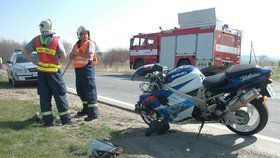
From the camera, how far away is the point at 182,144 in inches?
224

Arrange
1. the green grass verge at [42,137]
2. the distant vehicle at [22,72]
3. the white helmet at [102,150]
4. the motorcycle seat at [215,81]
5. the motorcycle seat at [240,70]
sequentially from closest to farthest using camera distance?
1. the white helmet at [102,150]
2. the green grass verge at [42,137]
3. the motorcycle seat at [240,70]
4. the motorcycle seat at [215,81]
5. the distant vehicle at [22,72]

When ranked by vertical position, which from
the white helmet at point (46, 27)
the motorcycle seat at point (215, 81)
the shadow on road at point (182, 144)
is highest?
the white helmet at point (46, 27)

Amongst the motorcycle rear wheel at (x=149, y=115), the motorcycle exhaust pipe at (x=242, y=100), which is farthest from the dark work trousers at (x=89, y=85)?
the motorcycle exhaust pipe at (x=242, y=100)

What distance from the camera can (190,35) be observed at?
885 inches

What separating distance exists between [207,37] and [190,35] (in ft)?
4.57

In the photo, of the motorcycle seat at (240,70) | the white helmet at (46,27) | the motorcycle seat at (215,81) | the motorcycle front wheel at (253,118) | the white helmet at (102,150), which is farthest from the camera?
the white helmet at (46,27)

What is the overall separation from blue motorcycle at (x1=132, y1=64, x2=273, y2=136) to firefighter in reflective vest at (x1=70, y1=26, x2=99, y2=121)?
135 cm

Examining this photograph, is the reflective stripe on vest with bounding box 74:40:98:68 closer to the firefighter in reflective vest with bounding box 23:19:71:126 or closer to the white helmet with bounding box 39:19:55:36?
the firefighter in reflective vest with bounding box 23:19:71:126

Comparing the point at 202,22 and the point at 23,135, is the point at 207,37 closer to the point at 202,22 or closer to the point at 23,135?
the point at 202,22

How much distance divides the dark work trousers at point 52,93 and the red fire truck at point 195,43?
15.0m

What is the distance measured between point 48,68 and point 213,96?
123 inches

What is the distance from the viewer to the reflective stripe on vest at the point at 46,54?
7.02 metres

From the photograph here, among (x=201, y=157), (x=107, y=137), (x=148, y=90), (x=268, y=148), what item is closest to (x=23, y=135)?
(x=107, y=137)

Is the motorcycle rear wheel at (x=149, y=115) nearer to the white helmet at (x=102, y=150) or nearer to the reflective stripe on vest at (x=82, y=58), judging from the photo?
the reflective stripe on vest at (x=82, y=58)
